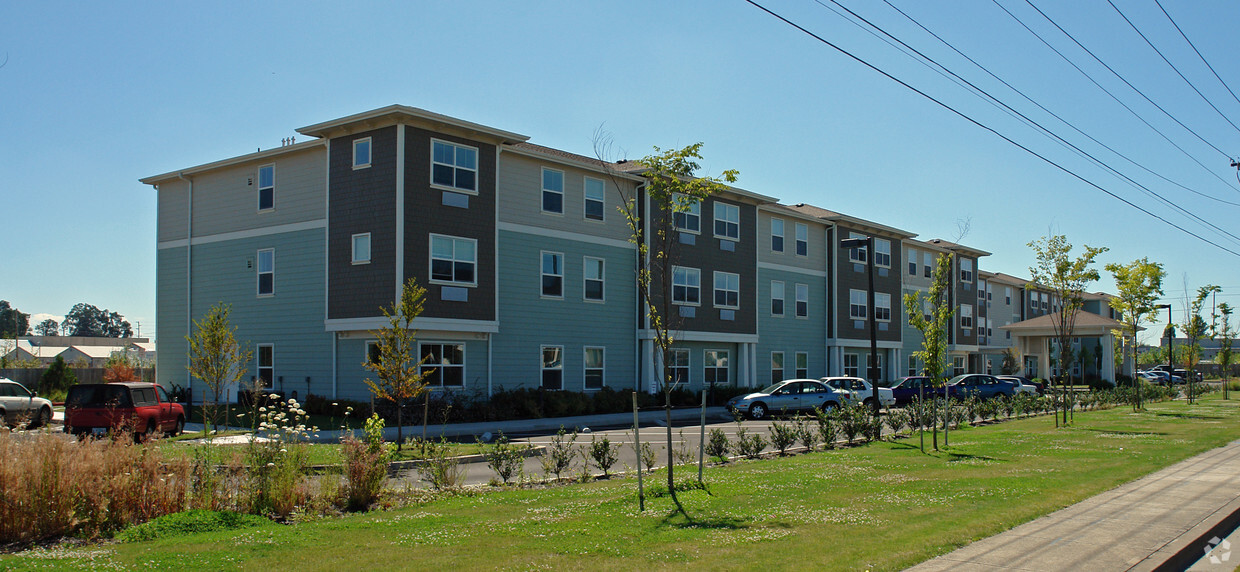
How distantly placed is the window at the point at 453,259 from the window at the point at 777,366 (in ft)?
60.2

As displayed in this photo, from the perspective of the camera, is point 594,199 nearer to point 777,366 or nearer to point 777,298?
point 777,298

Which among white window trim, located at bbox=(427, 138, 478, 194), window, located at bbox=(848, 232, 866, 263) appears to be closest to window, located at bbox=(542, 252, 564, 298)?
white window trim, located at bbox=(427, 138, 478, 194)

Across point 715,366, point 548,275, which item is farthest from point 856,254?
point 548,275

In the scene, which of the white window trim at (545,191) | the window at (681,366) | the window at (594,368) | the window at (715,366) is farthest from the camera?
the window at (715,366)

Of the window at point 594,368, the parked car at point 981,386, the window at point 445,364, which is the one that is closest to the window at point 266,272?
the window at point 445,364

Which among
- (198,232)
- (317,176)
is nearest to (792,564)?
(317,176)

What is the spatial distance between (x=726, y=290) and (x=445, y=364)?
46.8 ft

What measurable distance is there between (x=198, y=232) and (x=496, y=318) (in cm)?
1262

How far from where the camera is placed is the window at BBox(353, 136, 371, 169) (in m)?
27.4

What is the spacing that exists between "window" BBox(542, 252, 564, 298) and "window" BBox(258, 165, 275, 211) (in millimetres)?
9427

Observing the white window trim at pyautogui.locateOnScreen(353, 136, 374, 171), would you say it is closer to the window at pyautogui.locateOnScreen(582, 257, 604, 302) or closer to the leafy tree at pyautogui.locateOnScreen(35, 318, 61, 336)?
the window at pyautogui.locateOnScreen(582, 257, 604, 302)

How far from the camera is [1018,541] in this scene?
8.62 metres

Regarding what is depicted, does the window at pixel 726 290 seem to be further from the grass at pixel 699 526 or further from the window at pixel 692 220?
the grass at pixel 699 526

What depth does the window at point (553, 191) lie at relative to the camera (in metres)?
31.3
